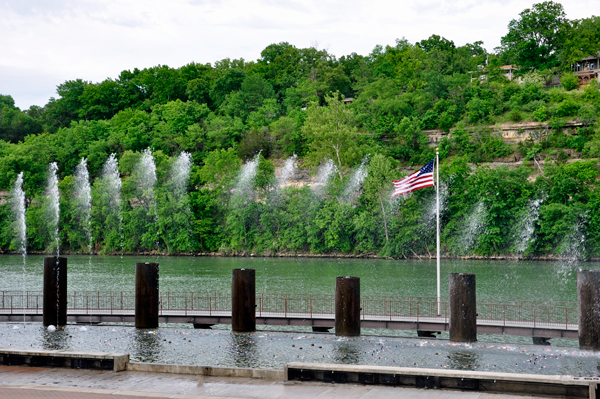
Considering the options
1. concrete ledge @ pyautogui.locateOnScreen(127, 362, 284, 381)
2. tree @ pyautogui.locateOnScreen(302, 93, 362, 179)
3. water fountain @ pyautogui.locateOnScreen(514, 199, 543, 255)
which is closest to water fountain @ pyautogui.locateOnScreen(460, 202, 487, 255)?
water fountain @ pyautogui.locateOnScreen(514, 199, 543, 255)

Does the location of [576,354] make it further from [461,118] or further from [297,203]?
[461,118]

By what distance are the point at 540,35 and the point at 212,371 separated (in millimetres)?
116298

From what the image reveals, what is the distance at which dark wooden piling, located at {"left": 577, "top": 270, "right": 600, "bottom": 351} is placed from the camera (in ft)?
72.0

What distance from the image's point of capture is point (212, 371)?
17.5m

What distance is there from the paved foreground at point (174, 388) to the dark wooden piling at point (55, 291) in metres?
10.8

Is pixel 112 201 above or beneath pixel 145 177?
beneath

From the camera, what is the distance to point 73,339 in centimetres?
2580

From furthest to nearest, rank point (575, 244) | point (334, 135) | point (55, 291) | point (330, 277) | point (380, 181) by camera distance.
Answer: point (334, 135) → point (380, 181) → point (575, 244) → point (330, 277) → point (55, 291)

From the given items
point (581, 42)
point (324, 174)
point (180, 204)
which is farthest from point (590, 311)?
point (581, 42)

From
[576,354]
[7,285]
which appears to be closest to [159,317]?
[576,354]

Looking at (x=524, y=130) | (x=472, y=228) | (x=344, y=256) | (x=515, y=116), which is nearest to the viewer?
(x=472, y=228)

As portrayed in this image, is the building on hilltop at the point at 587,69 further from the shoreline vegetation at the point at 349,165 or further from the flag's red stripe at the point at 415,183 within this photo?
the flag's red stripe at the point at 415,183

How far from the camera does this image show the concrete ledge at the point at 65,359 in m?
18.1

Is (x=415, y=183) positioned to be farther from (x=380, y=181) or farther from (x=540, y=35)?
(x=540, y=35)
